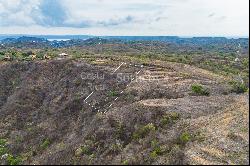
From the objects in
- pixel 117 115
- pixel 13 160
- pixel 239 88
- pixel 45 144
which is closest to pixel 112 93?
pixel 117 115

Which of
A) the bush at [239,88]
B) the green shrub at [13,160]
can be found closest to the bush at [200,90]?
the bush at [239,88]

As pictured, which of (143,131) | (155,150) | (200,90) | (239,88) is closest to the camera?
(155,150)

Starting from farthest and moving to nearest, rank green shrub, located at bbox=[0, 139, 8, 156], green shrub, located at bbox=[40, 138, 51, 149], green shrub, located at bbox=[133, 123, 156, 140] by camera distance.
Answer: green shrub, located at bbox=[0, 139, 8, 156] → green shrub, located at bbox=[40, 138, 51, 149] → green shrub, located at bbox=[133, 123, 156, 140]

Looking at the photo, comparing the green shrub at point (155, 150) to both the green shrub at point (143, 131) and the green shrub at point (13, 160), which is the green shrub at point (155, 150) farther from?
the green shrub at point (13, 160)

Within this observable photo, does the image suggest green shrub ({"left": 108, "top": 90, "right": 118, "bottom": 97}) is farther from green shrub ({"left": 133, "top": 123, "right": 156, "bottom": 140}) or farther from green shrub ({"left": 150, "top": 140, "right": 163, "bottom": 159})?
green shrub ({"left": 150, "top": 140, "right": 163, "bottom": 159})

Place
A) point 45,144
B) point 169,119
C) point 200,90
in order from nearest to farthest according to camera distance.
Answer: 1. point 169,119
2. point 45,144
3. point 200,90

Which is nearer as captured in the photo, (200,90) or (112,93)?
(200,90)

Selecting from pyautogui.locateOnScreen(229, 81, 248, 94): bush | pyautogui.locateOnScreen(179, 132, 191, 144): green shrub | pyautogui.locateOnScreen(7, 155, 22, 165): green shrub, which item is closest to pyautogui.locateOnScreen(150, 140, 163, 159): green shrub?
pyautogui.locateOnScreen(179, 132, 191, 144): green shrub

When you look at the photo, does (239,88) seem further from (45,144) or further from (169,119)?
(45,144)

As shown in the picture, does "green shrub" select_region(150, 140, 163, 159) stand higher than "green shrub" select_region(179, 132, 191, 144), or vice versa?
"green shrub" select_region(179, 132, 191, 144)
